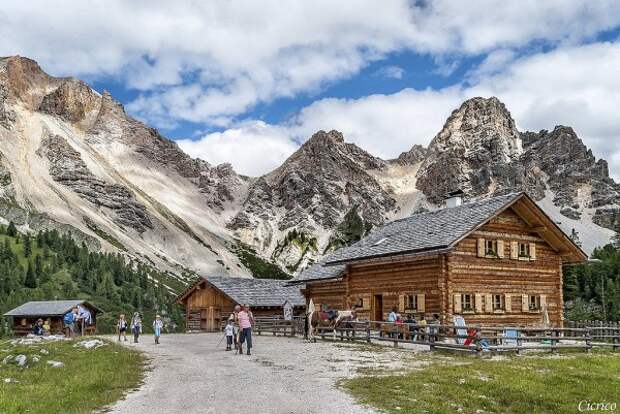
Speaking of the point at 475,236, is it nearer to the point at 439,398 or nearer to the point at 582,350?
the point at 582,350

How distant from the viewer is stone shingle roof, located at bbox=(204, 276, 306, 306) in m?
57.0

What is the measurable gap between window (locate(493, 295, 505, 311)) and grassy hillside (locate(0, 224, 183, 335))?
222 feet

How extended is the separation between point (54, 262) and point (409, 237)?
10072 cm

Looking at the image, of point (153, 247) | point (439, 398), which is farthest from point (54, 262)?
point (439, 398)

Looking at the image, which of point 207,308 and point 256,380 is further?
point 207,308

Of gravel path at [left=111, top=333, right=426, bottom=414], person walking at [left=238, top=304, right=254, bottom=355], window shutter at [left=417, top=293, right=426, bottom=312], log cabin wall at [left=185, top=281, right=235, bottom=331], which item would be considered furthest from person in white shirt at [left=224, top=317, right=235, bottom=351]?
log cabin wall at [left=185, top=281, right=235, bottom=331]

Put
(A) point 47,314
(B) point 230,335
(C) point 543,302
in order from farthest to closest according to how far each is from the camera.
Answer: (A) point 47,314 < (C) point 543,302 < (B) point 230,335

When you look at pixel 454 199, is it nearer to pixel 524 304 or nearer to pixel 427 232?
pixel 427 232

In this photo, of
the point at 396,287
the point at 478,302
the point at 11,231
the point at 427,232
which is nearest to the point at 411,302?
the point at 396,287

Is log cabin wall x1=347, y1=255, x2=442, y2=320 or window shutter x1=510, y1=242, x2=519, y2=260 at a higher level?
window shutter x1=510, y1=242, x2=519, y2=260

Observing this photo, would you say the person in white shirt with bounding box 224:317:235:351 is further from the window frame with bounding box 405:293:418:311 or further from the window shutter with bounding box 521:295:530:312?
the window shutter with bounding box 521:295:530:312

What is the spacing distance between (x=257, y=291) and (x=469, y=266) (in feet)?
93.2

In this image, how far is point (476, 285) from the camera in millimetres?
34344

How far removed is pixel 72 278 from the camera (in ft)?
388
